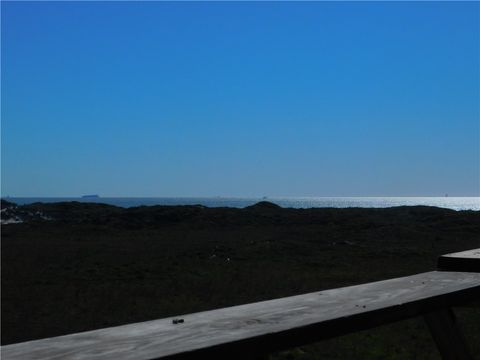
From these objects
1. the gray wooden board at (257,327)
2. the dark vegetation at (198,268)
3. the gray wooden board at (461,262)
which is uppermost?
the gray wooden board at (461,262)

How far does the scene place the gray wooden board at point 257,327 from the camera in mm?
1552

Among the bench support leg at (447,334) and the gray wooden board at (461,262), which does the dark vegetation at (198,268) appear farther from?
the bench support leg at (447,334)

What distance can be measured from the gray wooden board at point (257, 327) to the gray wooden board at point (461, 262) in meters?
0.49

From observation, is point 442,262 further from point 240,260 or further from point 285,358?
point 240,260

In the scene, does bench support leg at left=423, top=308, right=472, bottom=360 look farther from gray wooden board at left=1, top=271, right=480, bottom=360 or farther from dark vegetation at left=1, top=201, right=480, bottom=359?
dark vegetation at left=1, top=201, right=480, bottom=359

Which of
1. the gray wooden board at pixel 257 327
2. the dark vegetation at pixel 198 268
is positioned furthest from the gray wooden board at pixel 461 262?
the gray wooden board at pixel 257 327

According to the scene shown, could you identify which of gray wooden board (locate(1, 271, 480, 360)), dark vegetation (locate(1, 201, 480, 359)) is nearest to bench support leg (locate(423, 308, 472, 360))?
gray wooden board (locate(1, 271, 480, 360))

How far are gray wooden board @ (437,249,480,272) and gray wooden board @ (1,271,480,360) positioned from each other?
486mm

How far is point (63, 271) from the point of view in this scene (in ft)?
48.5

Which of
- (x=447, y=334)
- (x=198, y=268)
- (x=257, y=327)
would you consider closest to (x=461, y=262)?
(x=447, y=334)

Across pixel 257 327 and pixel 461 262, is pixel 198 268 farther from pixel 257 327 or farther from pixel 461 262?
pixel 257 327

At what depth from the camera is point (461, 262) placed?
3281 mm

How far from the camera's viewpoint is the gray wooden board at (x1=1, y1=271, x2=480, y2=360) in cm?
155

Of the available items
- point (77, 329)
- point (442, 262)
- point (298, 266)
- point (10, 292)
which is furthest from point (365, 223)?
point (442, 262)
